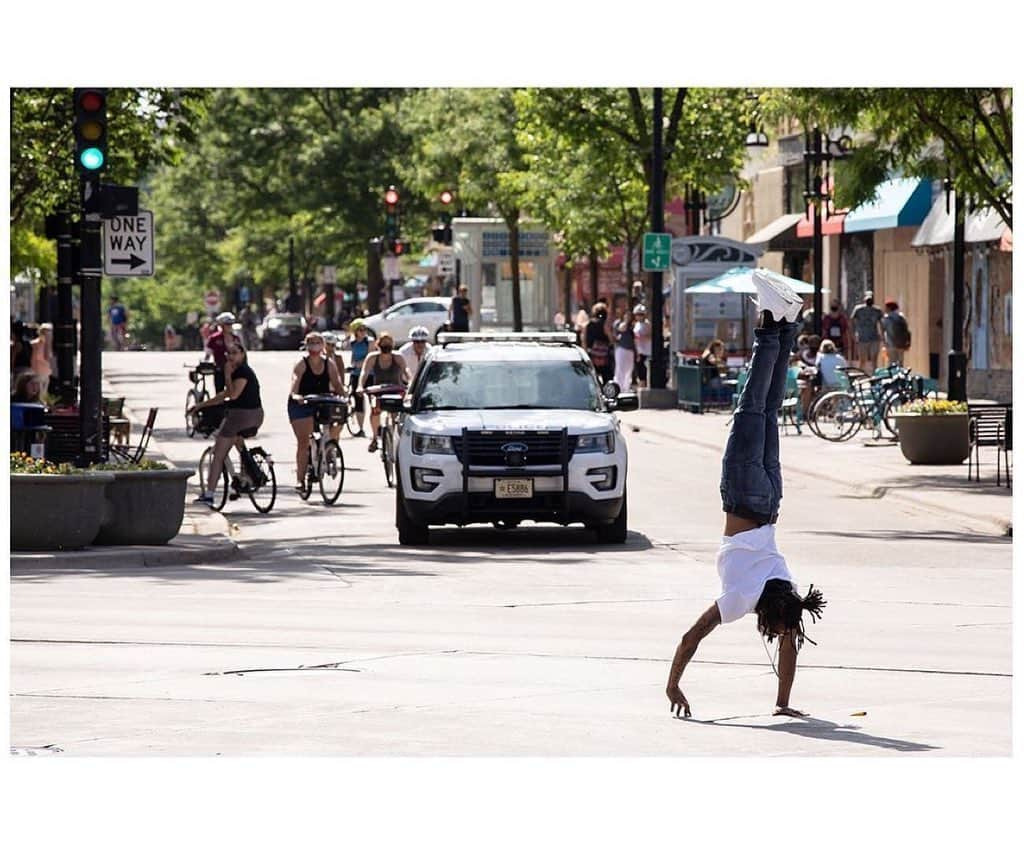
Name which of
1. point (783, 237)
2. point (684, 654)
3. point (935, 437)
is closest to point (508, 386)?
point (935, 437)

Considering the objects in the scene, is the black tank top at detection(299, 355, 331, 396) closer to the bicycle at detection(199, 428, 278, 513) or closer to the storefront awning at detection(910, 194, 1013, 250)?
the bicycle at detection(199, 428, 278, 513)

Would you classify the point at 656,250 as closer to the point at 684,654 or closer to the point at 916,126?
the point at 916,126

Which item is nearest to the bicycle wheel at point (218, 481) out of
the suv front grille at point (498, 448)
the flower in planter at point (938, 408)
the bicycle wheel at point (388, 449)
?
the bicycle wheel at point (388, 449)

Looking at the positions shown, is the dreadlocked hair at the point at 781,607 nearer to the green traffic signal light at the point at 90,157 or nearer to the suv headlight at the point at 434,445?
the suv headlight at the point at 434,445

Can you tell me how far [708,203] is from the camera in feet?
196

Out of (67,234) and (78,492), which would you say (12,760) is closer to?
(78,492)

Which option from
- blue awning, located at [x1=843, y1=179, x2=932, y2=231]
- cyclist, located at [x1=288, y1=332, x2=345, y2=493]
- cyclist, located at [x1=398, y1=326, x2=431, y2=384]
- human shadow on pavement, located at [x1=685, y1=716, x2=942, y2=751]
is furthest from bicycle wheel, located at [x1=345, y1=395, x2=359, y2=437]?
human shadow on pavement, located at [x1=685, y1=716, x2=942, y2=751]

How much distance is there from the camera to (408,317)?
2657 inches

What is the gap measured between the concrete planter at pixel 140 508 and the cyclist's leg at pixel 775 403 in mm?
8771

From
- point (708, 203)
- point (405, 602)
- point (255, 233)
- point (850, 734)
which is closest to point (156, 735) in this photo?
point (850, 734)

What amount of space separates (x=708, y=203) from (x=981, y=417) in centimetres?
3523

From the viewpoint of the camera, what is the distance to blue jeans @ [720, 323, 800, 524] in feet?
32.8

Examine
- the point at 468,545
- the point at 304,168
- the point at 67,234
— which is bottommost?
the point at 468,545

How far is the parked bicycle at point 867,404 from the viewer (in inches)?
1272
